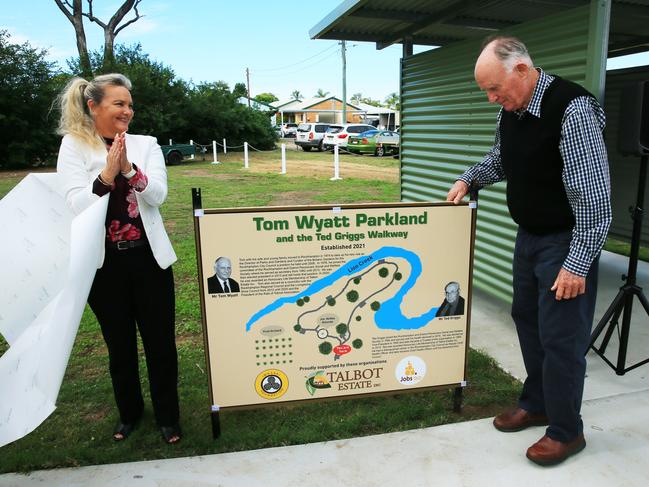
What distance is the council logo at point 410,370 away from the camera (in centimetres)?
A: 309

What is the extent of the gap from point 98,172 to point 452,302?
201cm

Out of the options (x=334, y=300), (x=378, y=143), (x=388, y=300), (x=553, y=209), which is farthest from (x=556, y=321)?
(x=378, y=143)

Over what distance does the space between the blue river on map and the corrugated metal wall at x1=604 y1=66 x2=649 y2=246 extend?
16.4 ft

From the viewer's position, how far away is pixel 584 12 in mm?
3684

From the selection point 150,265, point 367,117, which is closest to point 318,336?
point 150,265

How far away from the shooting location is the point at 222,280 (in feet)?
9.10

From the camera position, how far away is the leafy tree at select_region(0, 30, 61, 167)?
2253cm

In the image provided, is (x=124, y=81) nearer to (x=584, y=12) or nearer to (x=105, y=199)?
(x=105, y=199)

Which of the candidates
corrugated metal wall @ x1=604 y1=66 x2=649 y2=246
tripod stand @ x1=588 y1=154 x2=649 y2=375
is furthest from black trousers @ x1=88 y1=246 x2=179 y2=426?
corrugated metal wall @ x1=604 y1=66 x2=649 y2=246

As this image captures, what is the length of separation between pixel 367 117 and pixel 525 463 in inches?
2497

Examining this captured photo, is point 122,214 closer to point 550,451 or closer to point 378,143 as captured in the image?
point 550,451

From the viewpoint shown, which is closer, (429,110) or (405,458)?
(405,458)

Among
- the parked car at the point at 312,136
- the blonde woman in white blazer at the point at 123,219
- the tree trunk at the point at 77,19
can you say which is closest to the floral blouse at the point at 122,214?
the blonde woman in white blazer at the point at 123,219

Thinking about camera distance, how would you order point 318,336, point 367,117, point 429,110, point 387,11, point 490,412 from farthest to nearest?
point 367,117, point 429,110, point 387,11, point 490,412, point 318,336
